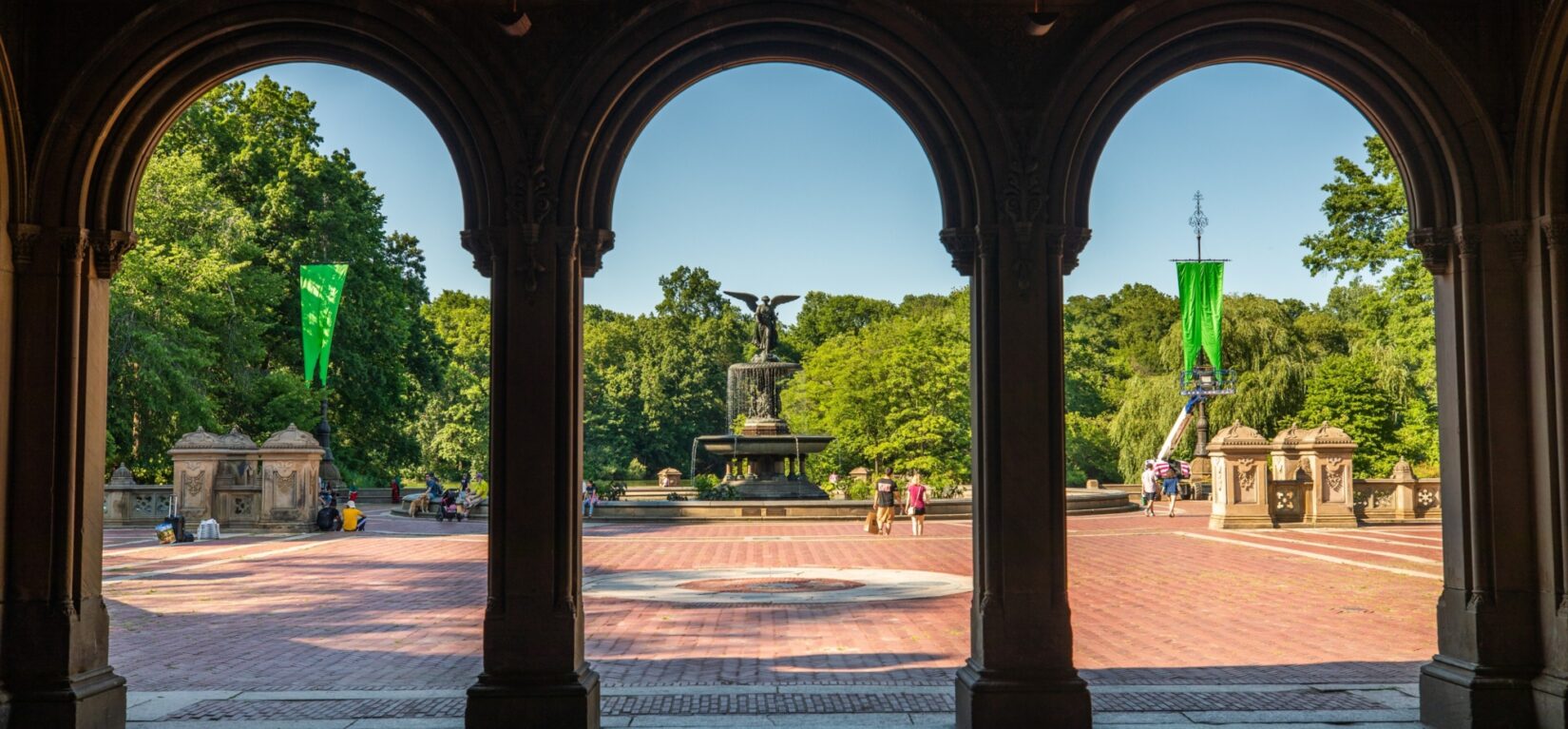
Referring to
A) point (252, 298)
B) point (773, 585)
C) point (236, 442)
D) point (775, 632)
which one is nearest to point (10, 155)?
point (775, 632)

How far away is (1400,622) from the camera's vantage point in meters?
11.7

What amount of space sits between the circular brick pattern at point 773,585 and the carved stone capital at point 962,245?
22.3ft

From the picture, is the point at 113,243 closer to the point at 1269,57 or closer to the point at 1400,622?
the point at 1269,57

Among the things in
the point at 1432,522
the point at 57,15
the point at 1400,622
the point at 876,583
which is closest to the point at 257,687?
the point at 57,15

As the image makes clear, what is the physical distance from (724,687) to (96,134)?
5372 mm

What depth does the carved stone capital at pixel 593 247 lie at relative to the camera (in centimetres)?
739

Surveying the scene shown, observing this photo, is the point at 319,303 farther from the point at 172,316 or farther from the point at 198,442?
the point at 172,316

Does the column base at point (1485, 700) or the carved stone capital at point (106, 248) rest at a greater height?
the carved stone capital at point (106, 248)

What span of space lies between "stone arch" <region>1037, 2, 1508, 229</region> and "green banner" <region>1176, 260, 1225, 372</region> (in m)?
22.4

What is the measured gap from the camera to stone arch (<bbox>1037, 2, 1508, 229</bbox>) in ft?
23.9

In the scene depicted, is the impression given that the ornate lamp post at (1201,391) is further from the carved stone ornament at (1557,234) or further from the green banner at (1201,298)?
the carved stone ornament at (1557,234)

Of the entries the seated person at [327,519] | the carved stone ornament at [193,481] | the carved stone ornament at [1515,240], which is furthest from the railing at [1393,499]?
the carved stone ornament at [193,481]

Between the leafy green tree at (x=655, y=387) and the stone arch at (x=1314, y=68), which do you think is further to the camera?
the leafy green tree at (x=655, y=387)

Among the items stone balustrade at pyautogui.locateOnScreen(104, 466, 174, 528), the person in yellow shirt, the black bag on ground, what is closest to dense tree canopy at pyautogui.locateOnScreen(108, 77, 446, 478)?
stone balustrade at pyautogui.locateOnScreen(104, 466, 174, 528)
